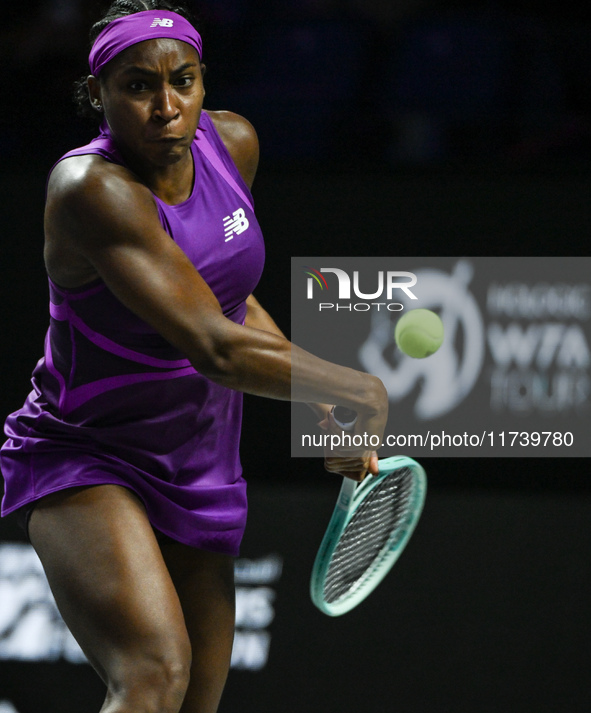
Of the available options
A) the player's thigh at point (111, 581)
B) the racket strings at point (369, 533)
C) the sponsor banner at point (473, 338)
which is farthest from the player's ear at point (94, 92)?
the sponsor banner at point (473, 338)

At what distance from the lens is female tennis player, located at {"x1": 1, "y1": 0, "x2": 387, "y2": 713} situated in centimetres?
172

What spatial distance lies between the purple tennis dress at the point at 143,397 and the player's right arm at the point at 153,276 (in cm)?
9

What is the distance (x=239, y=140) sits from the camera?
220cm

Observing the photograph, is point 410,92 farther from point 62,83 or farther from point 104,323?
point 104,323

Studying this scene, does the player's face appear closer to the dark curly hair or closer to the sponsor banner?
the dark curly hair

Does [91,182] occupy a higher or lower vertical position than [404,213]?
lower

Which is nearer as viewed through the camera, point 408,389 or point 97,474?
point 97,474

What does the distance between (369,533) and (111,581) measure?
904 millimetres

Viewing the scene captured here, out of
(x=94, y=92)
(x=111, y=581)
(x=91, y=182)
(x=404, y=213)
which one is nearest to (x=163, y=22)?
(x=94, y=92)

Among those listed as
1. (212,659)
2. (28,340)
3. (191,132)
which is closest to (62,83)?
(28,340)

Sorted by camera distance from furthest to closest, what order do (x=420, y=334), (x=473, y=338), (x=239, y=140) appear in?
(x=473, y=338) < (x=420, y=334) < (x=239, y=140)

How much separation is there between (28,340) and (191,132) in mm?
1791

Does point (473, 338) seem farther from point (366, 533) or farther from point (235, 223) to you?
point (235, 223)

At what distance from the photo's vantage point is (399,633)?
2975 mm
